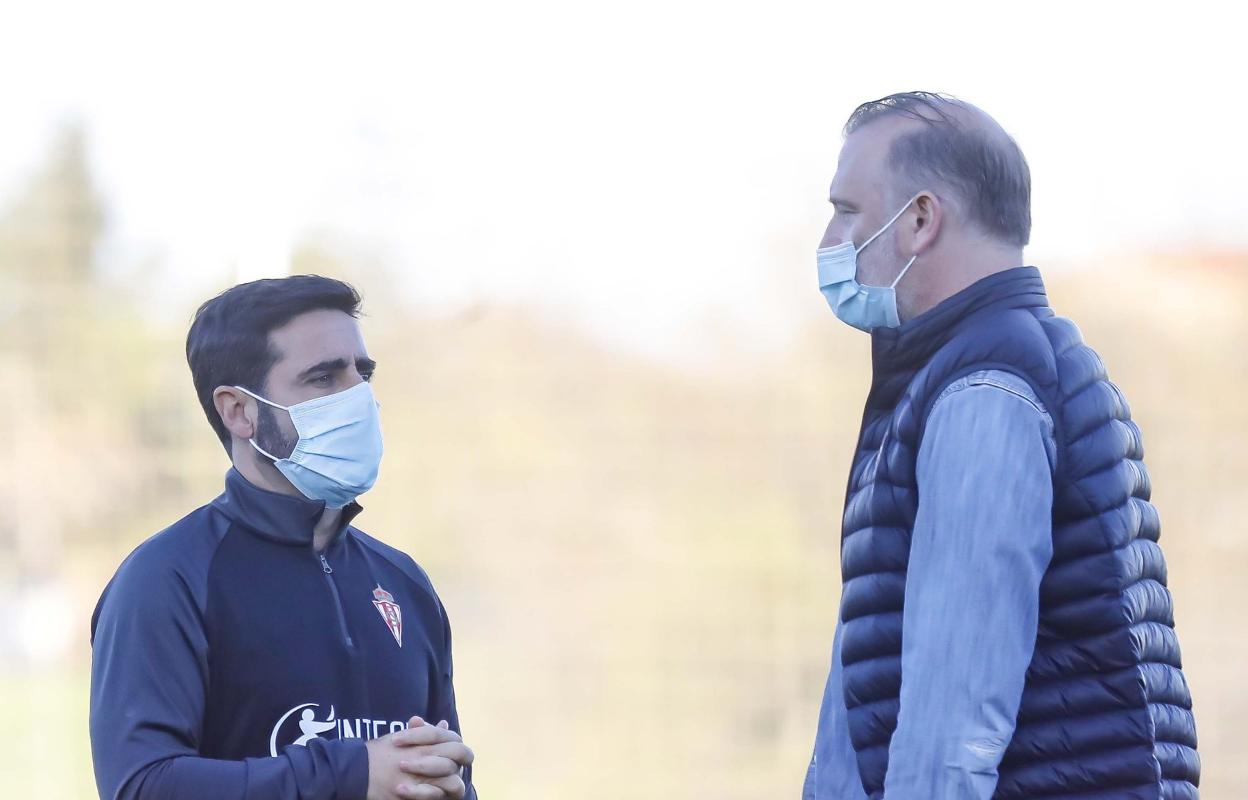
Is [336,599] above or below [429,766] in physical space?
above

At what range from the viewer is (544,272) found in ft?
17.5

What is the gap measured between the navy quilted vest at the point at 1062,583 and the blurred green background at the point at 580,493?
293 cm

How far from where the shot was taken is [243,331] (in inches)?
106

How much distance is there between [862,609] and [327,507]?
1.05 m

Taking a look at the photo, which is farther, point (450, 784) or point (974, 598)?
point (450, 784)

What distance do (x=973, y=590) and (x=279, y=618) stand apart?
3.81 feet

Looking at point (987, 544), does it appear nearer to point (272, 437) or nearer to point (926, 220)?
point (926, 220)

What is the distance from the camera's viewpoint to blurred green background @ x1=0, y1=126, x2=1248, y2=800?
481cm

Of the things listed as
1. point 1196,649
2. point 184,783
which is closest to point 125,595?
point 184,783

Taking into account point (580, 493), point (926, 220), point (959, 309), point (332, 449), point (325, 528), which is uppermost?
point (580, 493)

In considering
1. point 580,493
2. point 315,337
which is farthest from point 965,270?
point 580,493

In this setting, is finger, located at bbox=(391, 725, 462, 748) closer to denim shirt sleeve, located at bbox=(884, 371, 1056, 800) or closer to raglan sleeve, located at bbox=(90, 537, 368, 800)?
raglan sleeve, located at bbox=(90, 537, 368, 800)

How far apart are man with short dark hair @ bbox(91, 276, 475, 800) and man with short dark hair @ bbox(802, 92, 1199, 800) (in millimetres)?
775

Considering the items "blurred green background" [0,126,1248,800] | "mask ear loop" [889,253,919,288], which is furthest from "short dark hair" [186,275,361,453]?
"blurred green background" [0,126,1248,800]
